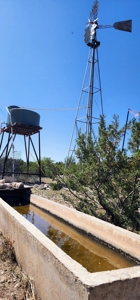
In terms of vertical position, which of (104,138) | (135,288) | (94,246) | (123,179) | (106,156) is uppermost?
(104,138)

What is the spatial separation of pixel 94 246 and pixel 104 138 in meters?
2.03

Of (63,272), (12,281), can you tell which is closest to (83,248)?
(12,281)

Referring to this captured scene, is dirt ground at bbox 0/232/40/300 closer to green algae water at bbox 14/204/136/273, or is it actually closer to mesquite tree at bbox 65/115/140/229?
green algae water at bbox 14/204/136/273

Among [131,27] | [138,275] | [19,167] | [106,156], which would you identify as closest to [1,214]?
[106,156]

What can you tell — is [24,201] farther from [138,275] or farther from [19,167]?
[19,167]

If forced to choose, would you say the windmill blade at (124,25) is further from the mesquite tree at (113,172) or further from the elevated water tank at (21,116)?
the mesquite tree at (113,172)

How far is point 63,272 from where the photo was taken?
191 cm

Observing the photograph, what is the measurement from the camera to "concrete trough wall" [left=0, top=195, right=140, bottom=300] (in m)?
1.67

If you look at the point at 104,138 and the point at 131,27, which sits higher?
the point at 131,27

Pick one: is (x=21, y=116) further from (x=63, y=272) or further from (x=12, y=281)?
(x=63, y=272)

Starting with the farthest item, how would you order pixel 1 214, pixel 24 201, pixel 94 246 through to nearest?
pixel 24 201, pixel 1 214, pixel 94 246

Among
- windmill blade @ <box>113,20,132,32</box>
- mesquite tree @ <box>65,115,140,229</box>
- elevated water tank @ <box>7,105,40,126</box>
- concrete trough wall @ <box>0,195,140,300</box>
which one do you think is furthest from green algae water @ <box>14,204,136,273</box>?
windmill blade @ <box>113,20,132,32</box>

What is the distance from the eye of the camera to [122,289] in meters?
1.76

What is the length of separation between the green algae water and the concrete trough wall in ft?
0.83
